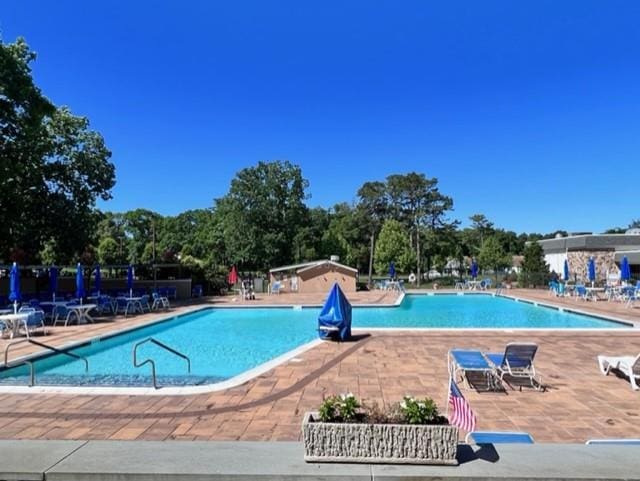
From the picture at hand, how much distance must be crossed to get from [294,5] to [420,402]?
11602 mm

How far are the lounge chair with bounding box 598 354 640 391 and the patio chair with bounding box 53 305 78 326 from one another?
565 inches

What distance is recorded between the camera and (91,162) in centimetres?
→ 2177

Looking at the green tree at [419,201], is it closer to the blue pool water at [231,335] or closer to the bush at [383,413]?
the blue pool water at [231,335]

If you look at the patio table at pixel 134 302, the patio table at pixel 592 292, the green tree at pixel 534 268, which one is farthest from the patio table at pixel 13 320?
the green tree at pixel 534 268

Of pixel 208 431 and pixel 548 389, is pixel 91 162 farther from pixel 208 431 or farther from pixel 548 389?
pixel 548 389

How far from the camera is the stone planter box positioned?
3.38m

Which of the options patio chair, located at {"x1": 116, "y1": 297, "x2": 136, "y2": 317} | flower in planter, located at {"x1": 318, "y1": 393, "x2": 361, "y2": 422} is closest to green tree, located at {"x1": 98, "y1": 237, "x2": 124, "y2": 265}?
patio chair, located at {"x1": 116, "y1": 297, "x2": 136, "y2": 317}

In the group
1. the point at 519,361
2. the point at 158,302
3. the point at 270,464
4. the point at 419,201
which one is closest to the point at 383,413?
the point at 270,464

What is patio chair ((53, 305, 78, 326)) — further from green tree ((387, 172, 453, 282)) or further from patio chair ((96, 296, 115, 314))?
green tree ((387, 172, 453, 282))

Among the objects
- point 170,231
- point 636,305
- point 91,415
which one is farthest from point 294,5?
point 170,231

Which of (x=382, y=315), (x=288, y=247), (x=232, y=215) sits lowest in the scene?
(x=382, y=315)

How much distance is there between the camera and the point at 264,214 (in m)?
41.2

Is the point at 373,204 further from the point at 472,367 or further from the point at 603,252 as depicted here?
the point at 472,367

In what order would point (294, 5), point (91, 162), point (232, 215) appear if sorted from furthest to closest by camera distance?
point (232, 215), point (91, 162), point (294, 5)
